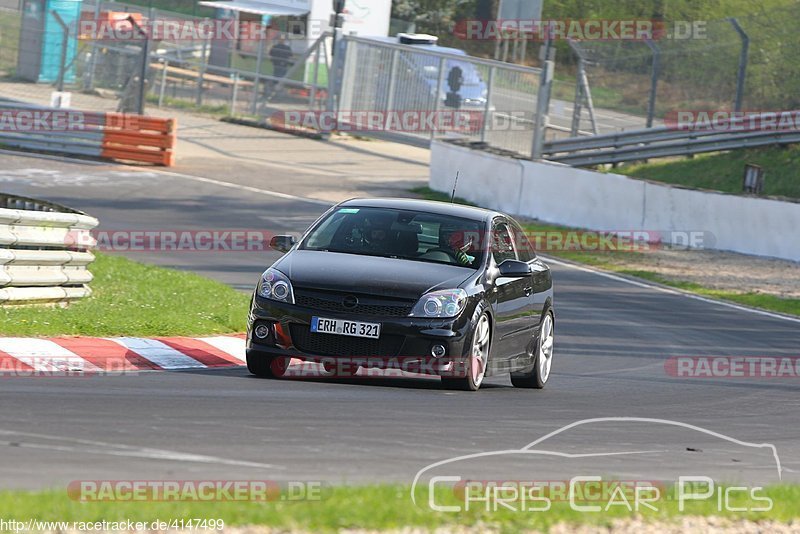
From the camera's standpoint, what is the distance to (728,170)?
29.7m

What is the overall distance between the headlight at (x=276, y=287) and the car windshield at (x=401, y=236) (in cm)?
69

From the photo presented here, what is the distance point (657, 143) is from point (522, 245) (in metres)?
18.8

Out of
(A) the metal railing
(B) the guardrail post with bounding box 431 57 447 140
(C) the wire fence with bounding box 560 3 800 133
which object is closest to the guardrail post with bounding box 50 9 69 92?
(A) the metal railing

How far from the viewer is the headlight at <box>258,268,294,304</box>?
10.0 m

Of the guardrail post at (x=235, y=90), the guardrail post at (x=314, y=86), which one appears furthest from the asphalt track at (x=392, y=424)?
the guardrail post at (x=235, y=90)

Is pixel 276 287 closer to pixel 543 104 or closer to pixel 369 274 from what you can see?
pixel 369 274

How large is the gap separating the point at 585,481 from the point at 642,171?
24.8 metres

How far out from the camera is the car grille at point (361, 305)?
986 cm

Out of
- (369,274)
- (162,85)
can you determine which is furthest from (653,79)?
(369,274)

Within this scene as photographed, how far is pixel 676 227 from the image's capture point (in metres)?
25.2

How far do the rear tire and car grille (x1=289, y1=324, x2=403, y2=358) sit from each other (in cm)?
43

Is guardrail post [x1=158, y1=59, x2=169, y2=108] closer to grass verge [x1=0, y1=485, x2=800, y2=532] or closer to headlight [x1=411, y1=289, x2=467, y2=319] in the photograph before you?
headlight [x1=411, y1=289, x2=467, y2=319]

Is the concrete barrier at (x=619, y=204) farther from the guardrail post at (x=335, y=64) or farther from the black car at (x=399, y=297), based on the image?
the black car at (x=399, y=297)

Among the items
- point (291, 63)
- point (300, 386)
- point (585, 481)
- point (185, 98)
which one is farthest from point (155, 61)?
point (585, 481)
